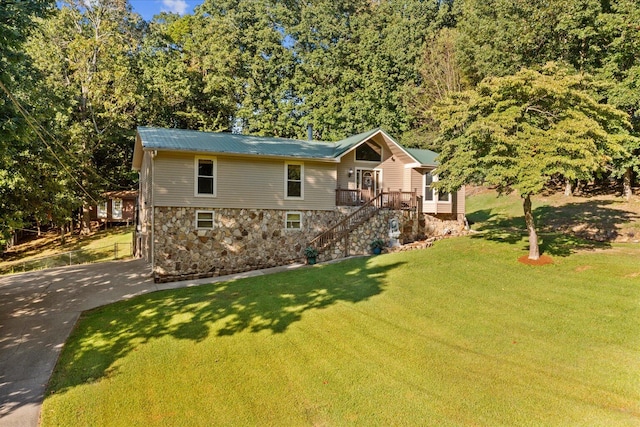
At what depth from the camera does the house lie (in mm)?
14586

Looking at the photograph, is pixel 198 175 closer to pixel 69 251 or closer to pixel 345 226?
pixel 345 226

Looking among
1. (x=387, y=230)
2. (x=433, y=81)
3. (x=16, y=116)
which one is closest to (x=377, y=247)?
(x=387, y=230)

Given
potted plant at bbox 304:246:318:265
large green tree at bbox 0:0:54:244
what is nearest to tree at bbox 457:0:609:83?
potted plant at bbox 304:246:318:265

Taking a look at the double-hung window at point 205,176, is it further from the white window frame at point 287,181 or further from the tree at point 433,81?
the tree at point 433,81

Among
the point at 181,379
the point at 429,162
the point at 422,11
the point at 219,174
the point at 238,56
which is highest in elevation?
the point at 422,11

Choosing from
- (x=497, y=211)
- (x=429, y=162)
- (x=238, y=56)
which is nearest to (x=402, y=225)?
(x=429, y=162)

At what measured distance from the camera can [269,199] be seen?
1620cm

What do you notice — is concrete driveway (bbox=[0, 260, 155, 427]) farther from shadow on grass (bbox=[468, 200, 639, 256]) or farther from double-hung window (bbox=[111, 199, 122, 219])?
double-hung window (bbox=[111, 199, 122, 219])

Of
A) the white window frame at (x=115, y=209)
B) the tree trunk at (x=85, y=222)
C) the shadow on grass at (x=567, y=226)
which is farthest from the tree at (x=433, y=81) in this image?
the tree trunk at (x=85, y=222)

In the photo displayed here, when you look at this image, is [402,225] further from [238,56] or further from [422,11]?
[422,11]

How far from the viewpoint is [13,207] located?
1213 centimetres

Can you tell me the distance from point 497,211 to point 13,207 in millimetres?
27237

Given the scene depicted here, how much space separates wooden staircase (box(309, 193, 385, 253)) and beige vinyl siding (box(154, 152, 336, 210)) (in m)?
1.07

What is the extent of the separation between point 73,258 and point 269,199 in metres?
14.3
